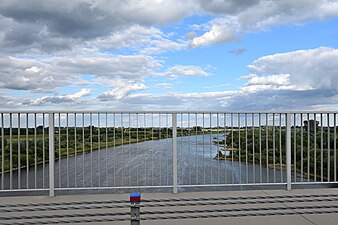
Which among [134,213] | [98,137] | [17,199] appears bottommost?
[17,199]

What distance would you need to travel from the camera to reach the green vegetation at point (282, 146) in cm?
498

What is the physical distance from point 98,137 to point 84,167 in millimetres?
499

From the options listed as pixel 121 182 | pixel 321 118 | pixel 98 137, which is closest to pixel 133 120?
pixel 98 137

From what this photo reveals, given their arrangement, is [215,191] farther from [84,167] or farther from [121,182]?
[84,167]

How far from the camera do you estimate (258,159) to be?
198 inches

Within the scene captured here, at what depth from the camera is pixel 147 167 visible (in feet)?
15.6

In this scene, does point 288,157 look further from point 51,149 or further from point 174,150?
point 51,149

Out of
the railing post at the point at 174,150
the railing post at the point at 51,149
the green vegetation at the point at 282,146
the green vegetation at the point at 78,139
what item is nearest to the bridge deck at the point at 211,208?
the railing post at the point at 174,150

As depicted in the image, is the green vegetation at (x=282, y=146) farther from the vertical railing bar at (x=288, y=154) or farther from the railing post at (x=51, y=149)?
the railing post at (x=51, y=149)

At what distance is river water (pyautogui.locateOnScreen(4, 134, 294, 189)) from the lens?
15.6ft

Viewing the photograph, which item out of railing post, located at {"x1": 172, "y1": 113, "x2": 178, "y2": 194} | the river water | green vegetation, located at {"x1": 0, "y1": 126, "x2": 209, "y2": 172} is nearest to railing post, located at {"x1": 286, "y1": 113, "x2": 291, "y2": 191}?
the river water

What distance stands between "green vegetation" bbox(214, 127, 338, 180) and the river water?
19 cm

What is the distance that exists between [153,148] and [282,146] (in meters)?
2.27

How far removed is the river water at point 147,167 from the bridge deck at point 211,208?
0.23 meters
